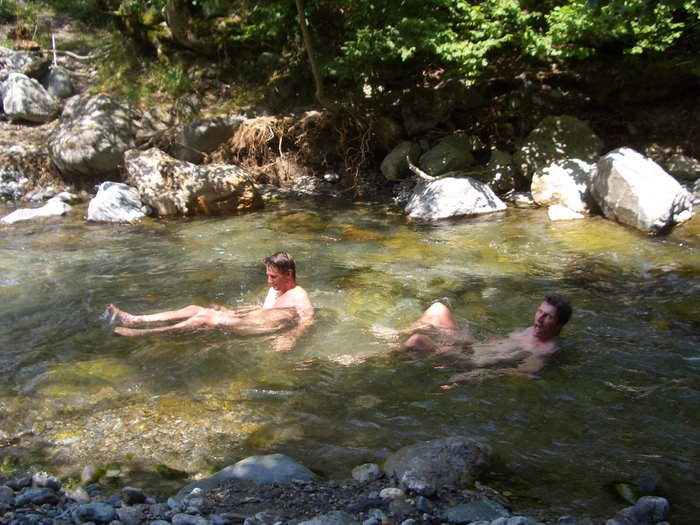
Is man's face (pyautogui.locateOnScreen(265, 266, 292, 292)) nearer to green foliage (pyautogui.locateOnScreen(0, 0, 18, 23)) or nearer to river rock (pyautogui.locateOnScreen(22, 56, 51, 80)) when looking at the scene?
river rock (pyautogui.locateOnScreen(22, 56, 51, 80))

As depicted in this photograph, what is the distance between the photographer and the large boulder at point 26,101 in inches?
544

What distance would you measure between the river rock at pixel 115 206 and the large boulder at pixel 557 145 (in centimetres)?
649

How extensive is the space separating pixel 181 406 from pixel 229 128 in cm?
896

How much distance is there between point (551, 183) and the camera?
33.7 ft

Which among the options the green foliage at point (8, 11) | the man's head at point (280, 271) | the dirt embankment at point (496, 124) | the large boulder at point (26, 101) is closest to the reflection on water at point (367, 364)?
the man's head at point (280, 271)

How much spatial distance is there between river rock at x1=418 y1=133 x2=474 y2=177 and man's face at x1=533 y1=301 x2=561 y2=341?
20.0 ft

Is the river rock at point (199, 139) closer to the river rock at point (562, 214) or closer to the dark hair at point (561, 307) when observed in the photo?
the river rock at point (562, 214)

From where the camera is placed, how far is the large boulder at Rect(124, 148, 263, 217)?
35.7ft

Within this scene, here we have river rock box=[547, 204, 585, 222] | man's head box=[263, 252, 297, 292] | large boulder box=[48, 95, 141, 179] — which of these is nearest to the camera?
man's head box=[263, 252, 297, 292]

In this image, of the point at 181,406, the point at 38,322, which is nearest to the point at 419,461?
the point at 181,406

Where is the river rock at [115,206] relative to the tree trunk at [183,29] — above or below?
below

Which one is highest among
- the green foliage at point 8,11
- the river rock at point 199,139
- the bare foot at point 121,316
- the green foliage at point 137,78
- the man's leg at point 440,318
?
the green foliage at point 8,11

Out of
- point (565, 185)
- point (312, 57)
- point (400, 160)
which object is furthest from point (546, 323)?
point (312, 57)

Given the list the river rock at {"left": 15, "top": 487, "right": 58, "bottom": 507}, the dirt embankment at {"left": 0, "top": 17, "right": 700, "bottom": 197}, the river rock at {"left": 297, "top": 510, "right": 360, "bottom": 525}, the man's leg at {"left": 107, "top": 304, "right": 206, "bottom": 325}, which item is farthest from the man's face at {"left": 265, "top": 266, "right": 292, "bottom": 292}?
the dirt embankment at {"left": 0, "top": 17, "right": 700, "bottom": 197}
